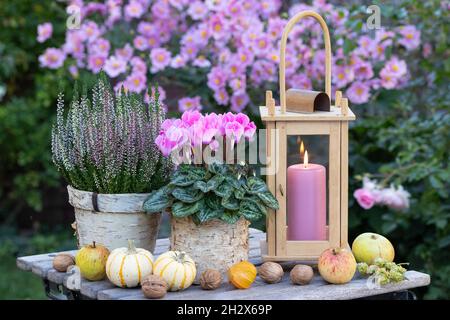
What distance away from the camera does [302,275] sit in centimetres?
189

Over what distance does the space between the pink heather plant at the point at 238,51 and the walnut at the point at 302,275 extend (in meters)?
1.52

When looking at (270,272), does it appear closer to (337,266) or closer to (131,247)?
(337,266)

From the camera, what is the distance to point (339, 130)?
1958 mm

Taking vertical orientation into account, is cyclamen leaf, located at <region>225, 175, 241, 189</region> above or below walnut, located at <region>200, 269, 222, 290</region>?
above

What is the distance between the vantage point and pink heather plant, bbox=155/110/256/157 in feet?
6.18

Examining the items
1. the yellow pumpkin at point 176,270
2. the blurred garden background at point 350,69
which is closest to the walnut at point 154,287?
the yellow pumpkin at point 176,270

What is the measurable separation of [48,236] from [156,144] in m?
3.06

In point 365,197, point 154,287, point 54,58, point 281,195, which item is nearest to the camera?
point 154,287

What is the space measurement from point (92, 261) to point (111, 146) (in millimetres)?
287

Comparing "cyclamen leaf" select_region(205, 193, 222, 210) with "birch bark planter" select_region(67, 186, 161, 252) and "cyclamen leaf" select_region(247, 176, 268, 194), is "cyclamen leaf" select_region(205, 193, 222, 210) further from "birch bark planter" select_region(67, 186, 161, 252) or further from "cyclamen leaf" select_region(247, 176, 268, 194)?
"birch bark planter" select_region(67, 186, 161, 252)

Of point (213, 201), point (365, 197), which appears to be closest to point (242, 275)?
point (213, 201)

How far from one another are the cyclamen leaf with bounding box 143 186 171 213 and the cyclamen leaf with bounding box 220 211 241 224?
14 centimetres

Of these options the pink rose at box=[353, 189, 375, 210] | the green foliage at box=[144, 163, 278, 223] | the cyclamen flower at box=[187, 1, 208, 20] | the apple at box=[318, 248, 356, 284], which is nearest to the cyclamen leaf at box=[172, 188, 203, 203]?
the green foliage at box=[144, 163, 278, 223]

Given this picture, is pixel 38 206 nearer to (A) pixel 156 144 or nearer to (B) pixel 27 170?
(B) pixel 27 170
